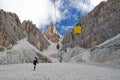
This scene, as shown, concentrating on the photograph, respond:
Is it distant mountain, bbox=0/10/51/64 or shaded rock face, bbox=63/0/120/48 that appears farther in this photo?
shaded rock face, bbox=63/0/120/48

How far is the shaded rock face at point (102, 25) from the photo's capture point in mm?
130625

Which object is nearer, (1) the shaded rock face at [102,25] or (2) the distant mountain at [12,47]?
(2) the distant mountain at [12,47]

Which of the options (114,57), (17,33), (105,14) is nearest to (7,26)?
(17,33)

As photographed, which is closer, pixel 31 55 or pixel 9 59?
pixel 9 59

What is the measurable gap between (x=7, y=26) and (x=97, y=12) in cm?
8192

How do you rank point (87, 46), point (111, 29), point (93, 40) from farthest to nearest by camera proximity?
point (87, 46) < point (93, 40) < point (111, 29)

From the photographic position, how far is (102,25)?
147500 mm

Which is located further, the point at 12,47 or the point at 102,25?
the point at 102,25

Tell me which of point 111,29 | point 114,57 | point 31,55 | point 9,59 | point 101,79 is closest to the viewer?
point 101,79

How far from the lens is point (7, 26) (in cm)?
16025

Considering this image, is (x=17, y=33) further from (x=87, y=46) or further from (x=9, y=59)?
(x=9, y=59)

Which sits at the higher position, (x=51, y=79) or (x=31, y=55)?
(x=31, y=55)

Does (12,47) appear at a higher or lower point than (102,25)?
lower

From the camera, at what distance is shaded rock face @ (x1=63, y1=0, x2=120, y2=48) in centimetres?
13062
